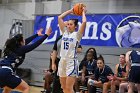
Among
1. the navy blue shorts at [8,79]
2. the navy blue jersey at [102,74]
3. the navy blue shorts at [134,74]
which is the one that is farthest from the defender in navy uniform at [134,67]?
the navy blue shorts at [8,79]

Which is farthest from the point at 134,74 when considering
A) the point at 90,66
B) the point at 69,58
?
the point at 69,58

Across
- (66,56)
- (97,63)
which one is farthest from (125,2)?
(66,56)

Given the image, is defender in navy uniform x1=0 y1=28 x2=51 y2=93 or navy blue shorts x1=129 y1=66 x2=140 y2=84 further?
navy blue shorts x1=129 y1=66 x2=140 y2=84

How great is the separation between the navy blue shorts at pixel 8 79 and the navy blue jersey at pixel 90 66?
145 inches

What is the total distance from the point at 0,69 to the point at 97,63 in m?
3.65

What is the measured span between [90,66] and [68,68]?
3.35m

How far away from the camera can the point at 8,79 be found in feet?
Answer: 17.3

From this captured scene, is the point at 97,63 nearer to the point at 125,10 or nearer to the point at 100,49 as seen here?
the point at 100,49

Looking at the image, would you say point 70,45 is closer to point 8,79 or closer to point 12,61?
point 12,61

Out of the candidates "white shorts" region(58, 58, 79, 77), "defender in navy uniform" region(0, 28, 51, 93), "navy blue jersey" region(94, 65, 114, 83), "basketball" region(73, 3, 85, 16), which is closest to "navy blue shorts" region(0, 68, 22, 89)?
"defender in navy uniform" region(0, 28, 51, 93)

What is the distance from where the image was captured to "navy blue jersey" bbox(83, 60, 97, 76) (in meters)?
8.70

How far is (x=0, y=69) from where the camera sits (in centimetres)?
530

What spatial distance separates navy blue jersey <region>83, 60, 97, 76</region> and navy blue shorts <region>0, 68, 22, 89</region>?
145 inches

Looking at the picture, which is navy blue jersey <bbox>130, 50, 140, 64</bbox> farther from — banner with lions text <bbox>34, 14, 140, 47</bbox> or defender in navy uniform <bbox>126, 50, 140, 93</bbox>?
banner with lions text <bbox>34, 14, 140, 47</bbox>
